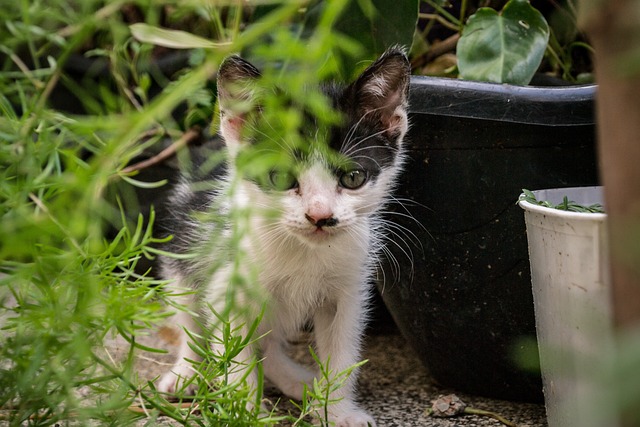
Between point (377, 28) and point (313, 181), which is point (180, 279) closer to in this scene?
point (313, 181)

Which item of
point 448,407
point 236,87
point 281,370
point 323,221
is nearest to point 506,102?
point 323,221

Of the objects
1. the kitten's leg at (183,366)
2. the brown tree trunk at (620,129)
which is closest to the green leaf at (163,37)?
the kitten's leg at (183,366)

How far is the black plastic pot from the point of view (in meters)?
1.69

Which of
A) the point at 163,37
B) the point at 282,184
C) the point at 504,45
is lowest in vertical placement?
the point at 282,184

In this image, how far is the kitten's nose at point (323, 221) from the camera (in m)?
1.56

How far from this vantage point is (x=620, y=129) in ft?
1.65

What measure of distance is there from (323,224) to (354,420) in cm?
50

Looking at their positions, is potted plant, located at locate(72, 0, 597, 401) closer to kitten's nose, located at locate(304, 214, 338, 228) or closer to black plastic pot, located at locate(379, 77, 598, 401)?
black plastic pot, located at locate(379, 77, 598, 401)

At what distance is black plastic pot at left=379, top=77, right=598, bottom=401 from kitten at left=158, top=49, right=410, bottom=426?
0.31 ft

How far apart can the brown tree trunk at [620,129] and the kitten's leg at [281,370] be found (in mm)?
1546

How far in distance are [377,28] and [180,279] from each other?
0.90m

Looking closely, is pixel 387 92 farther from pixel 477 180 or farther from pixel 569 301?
pixel 569 301

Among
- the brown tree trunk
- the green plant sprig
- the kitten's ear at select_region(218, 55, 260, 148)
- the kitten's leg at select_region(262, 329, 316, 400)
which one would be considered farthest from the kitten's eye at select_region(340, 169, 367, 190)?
the brown tree trunk

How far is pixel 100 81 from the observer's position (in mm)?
2914
